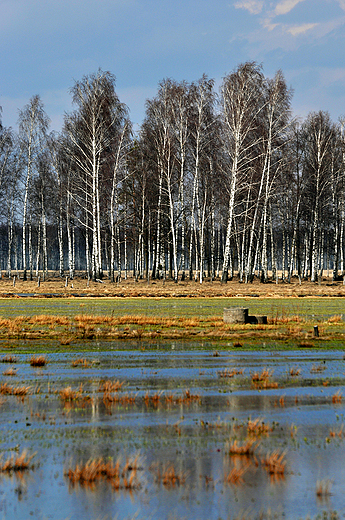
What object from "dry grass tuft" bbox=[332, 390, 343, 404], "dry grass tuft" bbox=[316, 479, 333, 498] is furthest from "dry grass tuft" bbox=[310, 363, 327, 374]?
"dry grass tuft" bbox=[316, 479, 333, 498]

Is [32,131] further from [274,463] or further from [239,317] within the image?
[274,463]

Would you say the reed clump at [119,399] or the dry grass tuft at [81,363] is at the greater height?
the reed clump at [119,399]

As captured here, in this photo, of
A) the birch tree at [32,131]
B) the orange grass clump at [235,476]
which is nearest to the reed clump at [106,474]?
the orange grass clump at [235,476]

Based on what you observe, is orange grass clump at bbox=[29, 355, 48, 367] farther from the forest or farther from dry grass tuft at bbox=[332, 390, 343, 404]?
the forest

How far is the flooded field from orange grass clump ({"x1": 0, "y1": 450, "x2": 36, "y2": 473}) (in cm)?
1

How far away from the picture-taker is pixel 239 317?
70.5 feet

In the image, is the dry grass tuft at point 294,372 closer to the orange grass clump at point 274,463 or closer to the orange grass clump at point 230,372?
the orange grass clump at point 230,372

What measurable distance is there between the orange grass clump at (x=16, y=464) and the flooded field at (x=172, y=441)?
0.04 feet

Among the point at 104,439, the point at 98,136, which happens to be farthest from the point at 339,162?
the point at 104,439

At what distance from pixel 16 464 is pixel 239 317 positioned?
618 inches

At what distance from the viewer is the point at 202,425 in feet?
26.2

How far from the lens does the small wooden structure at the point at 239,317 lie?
70.3 ft

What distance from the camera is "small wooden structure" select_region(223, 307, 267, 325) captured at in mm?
21438

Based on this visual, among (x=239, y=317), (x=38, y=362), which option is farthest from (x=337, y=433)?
(x=239, y=317)
